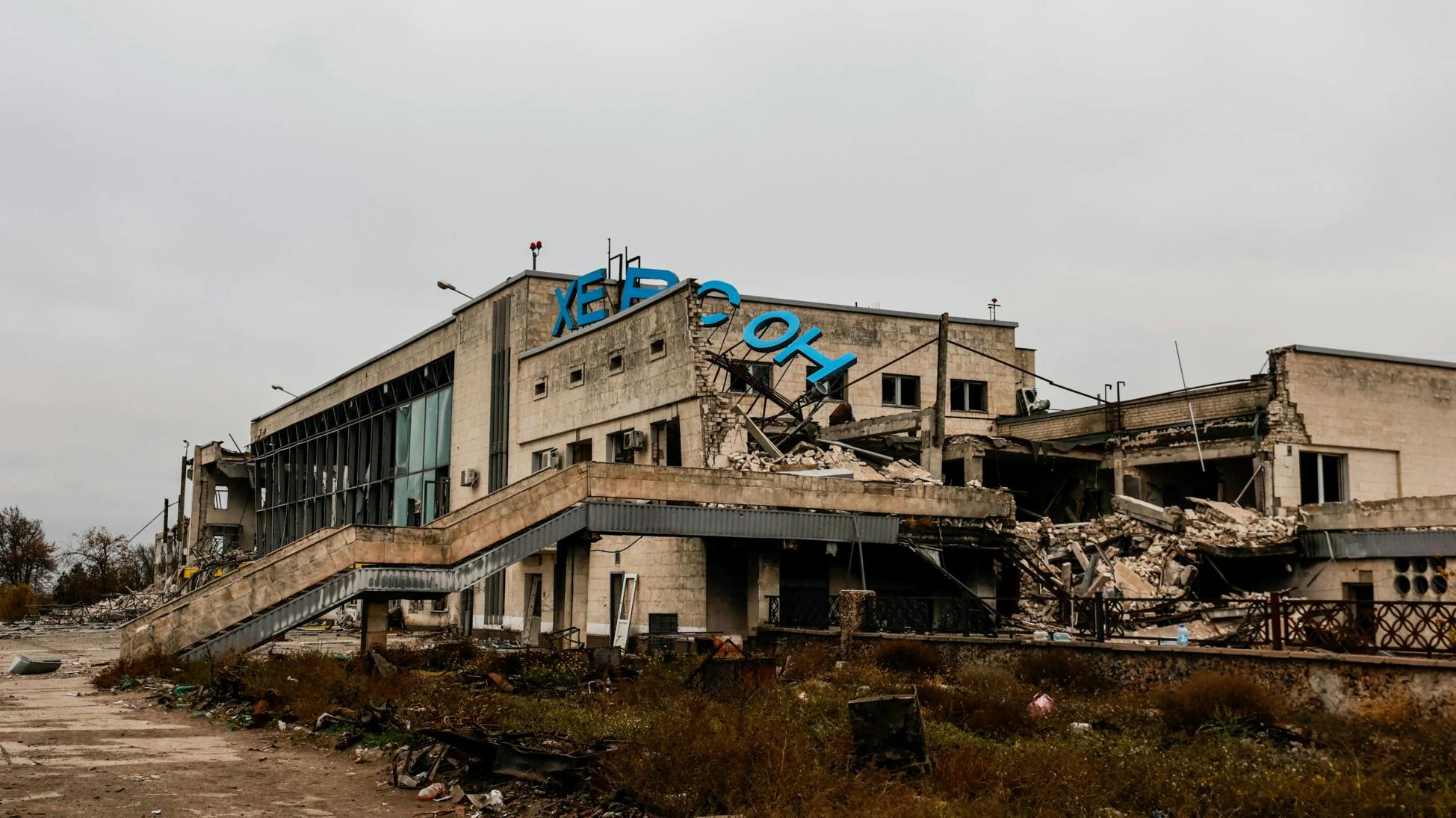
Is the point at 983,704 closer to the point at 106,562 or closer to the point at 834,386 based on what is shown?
the point at 834,386

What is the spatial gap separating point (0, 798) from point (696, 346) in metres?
20.7

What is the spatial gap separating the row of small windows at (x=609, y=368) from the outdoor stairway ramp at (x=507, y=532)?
21.5ft

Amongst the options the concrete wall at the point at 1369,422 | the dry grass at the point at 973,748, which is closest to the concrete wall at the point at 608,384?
the dry grass at the point at 973,748

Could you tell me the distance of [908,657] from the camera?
22.7m

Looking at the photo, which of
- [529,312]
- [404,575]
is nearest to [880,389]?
[529,312]

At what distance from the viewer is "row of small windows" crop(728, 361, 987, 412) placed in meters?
39.8

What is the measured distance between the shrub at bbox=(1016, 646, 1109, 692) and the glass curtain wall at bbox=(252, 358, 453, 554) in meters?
27.8

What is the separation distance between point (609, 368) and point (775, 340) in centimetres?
470

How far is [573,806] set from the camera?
40.9ft

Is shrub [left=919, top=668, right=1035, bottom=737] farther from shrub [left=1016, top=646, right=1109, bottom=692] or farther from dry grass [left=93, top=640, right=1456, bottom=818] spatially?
shrub [left=1016, top=646, right=1109, bottom=692]

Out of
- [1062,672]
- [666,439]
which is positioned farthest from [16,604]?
[1062,672]

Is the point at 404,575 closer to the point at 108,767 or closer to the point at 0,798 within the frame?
the point at 108,767

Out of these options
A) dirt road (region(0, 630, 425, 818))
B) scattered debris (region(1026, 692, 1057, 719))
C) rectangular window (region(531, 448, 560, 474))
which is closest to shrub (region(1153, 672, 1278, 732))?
scattered debris (region(1026, 692, 1057, 719))

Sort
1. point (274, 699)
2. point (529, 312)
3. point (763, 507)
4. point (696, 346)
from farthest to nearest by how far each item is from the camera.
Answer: point (529, 312) → point (696, 346) → point (763, 507) → point (274, 699)
